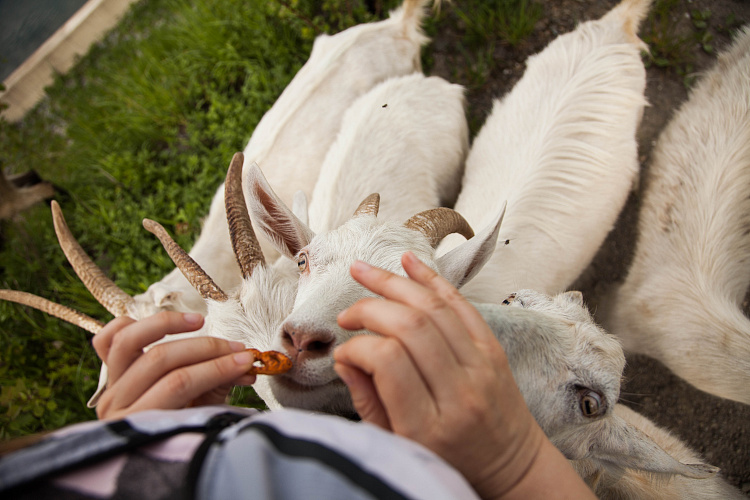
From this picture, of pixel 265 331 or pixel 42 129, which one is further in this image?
pixel 42 129

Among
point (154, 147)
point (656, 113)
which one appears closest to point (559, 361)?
point (656, 113)

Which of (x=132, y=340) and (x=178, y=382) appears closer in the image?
(x=178, y=382)

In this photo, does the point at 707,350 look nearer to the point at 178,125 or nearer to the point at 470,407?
the point at 470,407

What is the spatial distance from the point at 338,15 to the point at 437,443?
15.9 feet

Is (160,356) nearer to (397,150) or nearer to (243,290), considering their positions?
(243,290)

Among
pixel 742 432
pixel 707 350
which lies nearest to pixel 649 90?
pixel 707 350

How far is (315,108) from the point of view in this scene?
150 inches

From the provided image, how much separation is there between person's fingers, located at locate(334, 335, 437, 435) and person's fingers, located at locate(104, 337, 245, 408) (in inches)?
19.3

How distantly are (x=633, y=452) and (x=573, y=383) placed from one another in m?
0.47

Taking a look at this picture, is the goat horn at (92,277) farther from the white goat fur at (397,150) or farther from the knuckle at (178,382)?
the knuckle at (178,382)

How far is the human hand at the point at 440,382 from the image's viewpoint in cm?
89

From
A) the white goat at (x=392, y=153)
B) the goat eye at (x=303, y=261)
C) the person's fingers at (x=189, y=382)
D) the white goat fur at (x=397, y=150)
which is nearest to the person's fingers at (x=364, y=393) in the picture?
the person's fingers at (x=189, y=382)

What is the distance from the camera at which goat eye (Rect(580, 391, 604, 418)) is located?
1560 mm

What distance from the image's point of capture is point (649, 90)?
12.9ft
